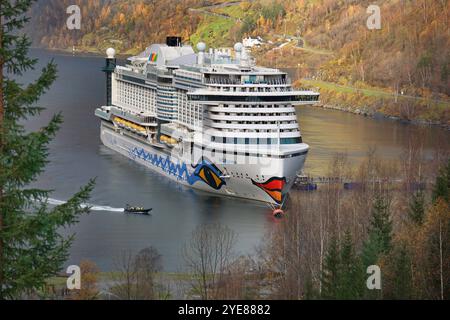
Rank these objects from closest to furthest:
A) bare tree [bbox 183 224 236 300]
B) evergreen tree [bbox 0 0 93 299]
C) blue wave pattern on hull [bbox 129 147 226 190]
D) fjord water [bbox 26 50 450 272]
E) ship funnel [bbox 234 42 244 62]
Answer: evergreen tree [bbox 0 0 93 299] < bare tree [bbox 183 224 236 300] < fjord water [bbox 26 50 450 272] < blue wave pattern on hull [bbox 129 147 226 190] < ship funnel [bbox 234 42 244 62]

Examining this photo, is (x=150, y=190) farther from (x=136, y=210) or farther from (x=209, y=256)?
(x=209, y=256)

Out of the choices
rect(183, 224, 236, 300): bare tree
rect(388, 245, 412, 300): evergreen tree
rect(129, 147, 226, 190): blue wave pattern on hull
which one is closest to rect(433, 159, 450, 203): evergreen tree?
rect(183, 224, 236, 300): bare tree

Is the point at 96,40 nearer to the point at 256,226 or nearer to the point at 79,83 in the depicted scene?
the point at 79,83

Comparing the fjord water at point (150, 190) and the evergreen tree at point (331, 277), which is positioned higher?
the evergreen tree at point (331, 277)

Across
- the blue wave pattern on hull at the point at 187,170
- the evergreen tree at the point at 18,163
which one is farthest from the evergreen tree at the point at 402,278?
the blue wave pattern on hull at the point at 187,170

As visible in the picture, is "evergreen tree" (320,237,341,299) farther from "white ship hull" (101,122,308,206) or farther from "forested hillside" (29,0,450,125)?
"forested hillside" (29,0,450,125)

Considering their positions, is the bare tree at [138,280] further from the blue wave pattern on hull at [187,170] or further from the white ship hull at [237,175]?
the blue wave pattern on hull at [187,170]

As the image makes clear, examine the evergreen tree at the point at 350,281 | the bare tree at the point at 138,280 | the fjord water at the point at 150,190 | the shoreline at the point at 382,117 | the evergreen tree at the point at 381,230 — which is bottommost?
the shoreline at the point at 382,117
